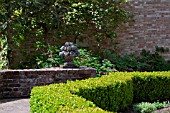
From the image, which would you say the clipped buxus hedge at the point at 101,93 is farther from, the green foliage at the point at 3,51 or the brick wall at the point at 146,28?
the green foliage at the point at 3,51

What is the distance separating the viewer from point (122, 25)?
1053 cm

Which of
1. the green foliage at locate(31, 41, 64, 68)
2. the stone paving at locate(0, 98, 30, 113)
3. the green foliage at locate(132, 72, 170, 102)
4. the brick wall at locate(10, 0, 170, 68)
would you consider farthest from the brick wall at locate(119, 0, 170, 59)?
the stone paving at locate(0, 98, 30, 113)

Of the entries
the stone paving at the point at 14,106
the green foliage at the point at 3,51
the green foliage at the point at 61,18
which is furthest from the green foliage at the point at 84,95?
the green foliage at the point at 3,51

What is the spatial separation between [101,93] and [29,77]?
214cm

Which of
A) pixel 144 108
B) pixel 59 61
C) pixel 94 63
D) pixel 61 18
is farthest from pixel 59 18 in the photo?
pixel 144 108

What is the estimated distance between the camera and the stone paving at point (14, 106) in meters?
5.46

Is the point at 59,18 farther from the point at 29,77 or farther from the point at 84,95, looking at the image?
the point at 84,95

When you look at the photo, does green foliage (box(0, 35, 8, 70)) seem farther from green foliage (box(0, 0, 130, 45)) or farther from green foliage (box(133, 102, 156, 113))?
green foliage (box(133, 102, 156, 113))

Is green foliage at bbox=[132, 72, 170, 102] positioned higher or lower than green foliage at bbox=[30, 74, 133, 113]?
lower

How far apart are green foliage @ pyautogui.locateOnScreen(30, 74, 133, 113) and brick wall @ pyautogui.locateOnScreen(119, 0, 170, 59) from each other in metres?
4.17

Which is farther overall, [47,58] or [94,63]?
[47,58]

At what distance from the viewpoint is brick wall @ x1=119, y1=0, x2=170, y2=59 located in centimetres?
1057

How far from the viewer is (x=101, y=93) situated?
5.52m

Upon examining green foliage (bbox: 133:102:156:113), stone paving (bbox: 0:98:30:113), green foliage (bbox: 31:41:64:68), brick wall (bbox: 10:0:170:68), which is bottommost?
green foliage (bbox: 133:102:156:113)
